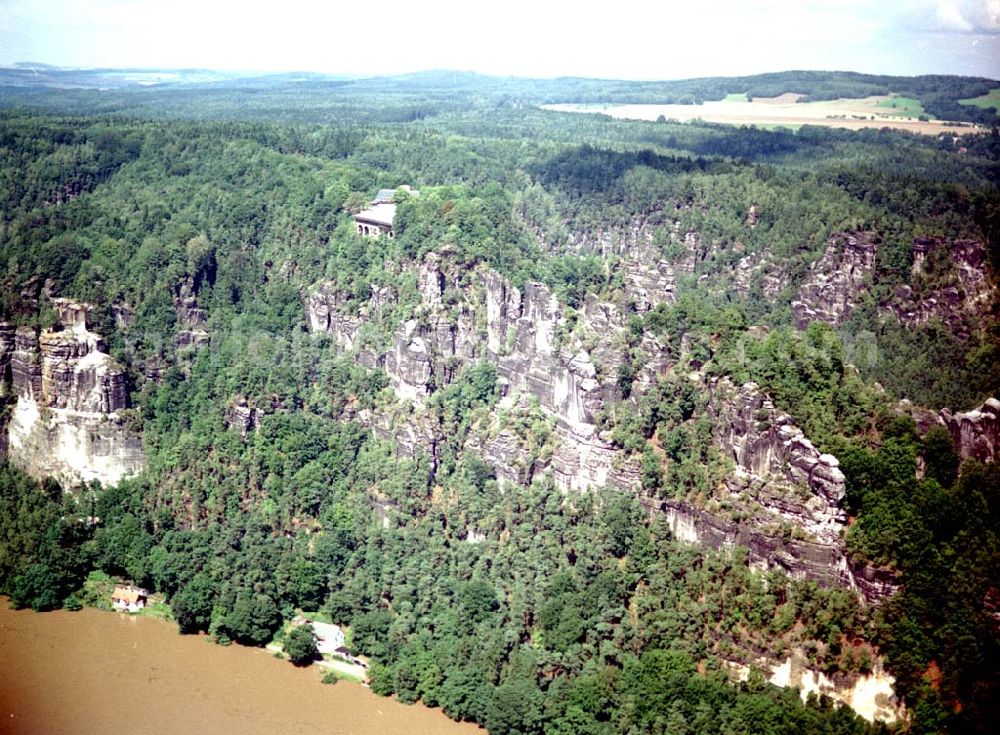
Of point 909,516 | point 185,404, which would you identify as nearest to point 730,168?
point 185,404

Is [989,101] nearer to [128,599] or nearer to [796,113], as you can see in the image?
[128,599]

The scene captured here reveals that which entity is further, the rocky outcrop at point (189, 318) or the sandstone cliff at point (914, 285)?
the sandstone cliff at point (914, 285)

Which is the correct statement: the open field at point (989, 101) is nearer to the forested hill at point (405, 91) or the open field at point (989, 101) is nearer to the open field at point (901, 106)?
the forested hill at point (405, 91)

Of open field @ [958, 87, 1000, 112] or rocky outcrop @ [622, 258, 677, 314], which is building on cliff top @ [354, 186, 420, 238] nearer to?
rocky outcrop @ [622, 258, 677, 314]

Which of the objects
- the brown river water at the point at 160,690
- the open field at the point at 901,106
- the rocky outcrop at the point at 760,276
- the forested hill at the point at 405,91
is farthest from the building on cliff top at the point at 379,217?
the open field at the point at 901,106

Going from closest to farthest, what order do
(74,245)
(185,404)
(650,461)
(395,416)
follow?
(650,461), (395,416), (185,404), (74,245)

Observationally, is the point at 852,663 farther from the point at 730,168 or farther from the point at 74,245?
the point at 730,168
